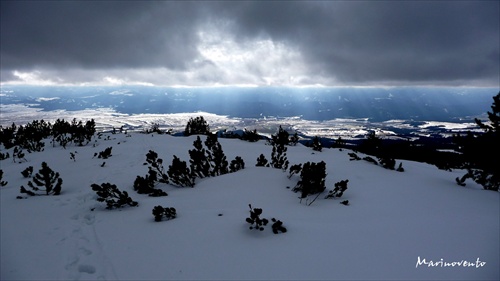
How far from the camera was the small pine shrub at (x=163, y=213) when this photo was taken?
6711mm

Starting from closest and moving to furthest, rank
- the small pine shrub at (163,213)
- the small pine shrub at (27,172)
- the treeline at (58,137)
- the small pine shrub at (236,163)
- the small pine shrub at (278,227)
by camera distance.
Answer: the small pine shrub at (278,227), the small pine shrub at (163,213), the small pine shrub at (236,163), the small pine shrub at (27,172), the treeline at (58,137)

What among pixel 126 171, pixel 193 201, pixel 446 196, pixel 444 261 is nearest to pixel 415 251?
pixel 444 261

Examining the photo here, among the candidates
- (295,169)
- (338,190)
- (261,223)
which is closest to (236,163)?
(295,169)

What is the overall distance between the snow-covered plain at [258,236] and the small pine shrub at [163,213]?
25cm

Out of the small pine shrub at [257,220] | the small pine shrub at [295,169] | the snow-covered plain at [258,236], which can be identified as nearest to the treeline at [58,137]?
the snow-covered plain at [258,236]

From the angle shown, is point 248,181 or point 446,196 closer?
point 446,196

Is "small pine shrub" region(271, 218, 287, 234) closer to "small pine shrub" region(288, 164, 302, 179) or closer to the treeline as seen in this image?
"small pine shrub" region(288, 164, 302, 179)

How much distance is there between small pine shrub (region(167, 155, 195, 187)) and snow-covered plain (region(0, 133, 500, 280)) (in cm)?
118

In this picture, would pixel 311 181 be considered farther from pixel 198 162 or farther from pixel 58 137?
pixel 58 137

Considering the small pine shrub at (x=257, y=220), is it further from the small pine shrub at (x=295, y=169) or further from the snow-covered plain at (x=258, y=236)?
the small pine shrub at (x=295, y=169)

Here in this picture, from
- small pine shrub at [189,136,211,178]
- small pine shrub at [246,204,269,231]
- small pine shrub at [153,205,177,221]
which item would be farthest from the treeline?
small pine shrub at [246,204,269,231]

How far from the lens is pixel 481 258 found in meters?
4.66

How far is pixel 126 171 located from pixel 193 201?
7.78 meters

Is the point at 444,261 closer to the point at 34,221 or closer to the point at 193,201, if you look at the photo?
the point at 193,201
